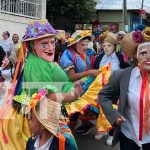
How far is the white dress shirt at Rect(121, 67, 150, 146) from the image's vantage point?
340 centimetres

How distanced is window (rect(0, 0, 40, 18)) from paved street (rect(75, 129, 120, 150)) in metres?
9.01

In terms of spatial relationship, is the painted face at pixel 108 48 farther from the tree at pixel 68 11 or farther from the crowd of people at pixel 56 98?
the tree at pixel 68 11

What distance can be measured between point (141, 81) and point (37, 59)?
3.80 feet

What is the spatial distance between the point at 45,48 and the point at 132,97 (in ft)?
3.94

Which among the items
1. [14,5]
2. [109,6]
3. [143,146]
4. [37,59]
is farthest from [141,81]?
[109,6]

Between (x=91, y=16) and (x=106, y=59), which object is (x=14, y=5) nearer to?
(x=106, y=59)

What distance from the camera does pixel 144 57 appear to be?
346cm

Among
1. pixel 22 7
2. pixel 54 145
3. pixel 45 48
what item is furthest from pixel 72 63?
pixel 22 7

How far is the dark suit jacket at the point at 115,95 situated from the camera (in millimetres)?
3424

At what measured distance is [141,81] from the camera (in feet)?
11.2

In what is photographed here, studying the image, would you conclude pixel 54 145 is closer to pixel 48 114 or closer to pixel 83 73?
pixel 48 114

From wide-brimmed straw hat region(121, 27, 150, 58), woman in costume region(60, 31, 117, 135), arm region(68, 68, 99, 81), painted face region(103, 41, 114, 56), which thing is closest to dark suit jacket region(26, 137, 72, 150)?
wide-brimmed straw hat region(121, 27, 150, 58)

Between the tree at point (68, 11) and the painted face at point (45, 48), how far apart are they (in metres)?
22.2

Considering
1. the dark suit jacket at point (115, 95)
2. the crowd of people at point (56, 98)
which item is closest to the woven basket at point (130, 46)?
the crowd of people at point (56, 98)
